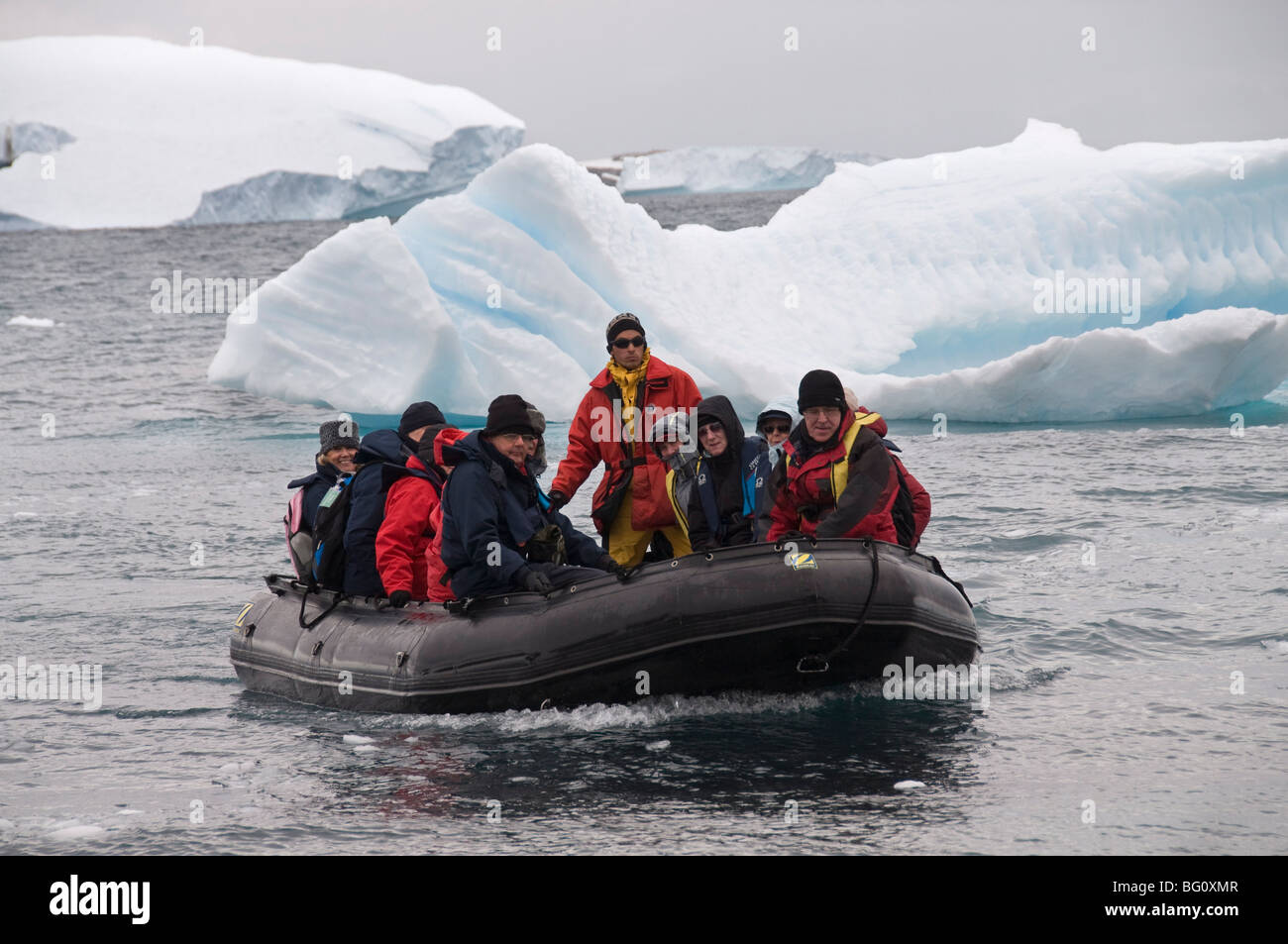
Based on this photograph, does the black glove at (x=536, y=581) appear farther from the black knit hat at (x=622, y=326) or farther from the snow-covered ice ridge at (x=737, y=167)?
the snow-covered ice ridge at (x=737, y=167)

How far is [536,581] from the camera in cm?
604

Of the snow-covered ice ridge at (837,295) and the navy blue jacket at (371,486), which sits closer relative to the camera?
the navy blue jacket at (371,486)

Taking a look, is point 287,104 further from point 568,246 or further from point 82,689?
point 82,689

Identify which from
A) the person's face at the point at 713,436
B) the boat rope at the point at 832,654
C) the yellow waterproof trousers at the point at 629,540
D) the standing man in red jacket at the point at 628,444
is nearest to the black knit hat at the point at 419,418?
the standing man in red jacket at the point at 628,444

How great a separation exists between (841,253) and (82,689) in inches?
393

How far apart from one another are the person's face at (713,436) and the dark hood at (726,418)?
0.06 ft

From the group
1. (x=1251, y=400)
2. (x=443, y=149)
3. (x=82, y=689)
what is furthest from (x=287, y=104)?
(x=82, y=689)

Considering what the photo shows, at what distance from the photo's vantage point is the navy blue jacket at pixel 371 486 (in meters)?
6.35

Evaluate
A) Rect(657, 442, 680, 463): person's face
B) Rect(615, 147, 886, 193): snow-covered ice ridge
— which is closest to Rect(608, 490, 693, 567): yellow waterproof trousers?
Rect(657, 442, 680, 463): person's face

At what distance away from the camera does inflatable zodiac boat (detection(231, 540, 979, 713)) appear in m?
5.80

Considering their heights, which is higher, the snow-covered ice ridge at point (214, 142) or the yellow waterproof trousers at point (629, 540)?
the snow-covered ice ridge at point (214, 142)

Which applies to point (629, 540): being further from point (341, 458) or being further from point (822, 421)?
point (341, 458)

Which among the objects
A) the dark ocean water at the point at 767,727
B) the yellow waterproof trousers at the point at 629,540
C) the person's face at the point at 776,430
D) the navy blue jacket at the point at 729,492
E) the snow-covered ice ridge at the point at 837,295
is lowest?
the dark ocean water at the point at 767,727

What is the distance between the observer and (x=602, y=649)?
5871mm
